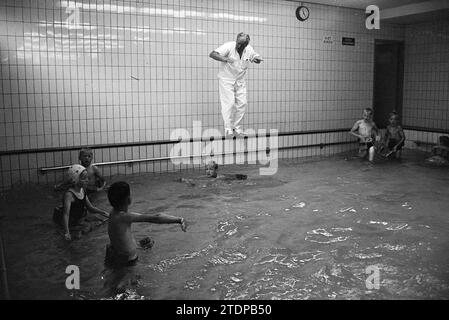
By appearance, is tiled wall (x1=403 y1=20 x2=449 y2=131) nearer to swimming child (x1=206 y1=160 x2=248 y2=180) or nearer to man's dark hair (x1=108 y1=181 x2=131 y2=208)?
swimming child (x1=206 y1=160 x2=248 y2=180)

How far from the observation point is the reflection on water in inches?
143

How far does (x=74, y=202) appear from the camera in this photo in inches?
200

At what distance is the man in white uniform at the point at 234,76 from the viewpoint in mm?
8203

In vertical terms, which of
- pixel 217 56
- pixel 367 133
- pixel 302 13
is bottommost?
pixel 367 133

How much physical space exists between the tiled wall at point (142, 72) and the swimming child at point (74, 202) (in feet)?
Result: 8.56

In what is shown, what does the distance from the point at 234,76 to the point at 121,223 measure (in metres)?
5.10

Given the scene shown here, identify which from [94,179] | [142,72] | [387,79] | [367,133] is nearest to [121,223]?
[94,179]

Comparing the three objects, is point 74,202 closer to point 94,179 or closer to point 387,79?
point 94,179

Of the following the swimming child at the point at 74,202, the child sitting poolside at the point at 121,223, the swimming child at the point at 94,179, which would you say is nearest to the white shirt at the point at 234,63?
the swimming child at the point at 94,179

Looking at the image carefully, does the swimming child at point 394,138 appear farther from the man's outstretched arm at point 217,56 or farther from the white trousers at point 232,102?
the man's outstretched arm at point 217,56

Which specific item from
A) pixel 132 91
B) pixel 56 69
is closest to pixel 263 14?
pixel 132 91

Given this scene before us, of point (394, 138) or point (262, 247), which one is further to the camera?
point (394, 138)

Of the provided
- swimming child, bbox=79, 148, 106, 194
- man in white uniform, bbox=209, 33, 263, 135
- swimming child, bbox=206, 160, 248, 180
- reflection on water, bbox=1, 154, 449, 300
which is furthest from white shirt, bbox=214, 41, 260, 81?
swimming child, bbox=79, 148, 106, 194

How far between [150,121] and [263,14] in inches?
135
